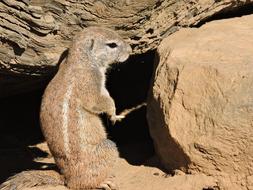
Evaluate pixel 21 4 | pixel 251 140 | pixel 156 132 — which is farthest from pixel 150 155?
pixel 21 4

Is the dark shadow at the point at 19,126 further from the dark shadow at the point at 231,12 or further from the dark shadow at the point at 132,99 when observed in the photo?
the dark shadow at the point at 231,12

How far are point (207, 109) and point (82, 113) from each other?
143 cm

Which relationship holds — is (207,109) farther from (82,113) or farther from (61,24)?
(61,24)

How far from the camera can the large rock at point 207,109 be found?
15.7 ft

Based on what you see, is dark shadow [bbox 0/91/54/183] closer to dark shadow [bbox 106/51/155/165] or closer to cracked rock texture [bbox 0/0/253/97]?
dark shadow [bbox 106/51/155/165]

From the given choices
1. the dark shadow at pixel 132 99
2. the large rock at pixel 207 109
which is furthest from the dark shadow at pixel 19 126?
the large rock at pixel 207 109

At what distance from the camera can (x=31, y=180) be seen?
5.55m

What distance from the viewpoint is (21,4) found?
5465mm

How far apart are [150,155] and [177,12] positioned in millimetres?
1708

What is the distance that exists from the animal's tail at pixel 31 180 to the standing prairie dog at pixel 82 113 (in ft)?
0.14

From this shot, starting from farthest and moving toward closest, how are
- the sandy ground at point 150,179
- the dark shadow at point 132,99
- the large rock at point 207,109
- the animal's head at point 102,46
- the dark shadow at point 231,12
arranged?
the dark shadow at point 132,99 → the dark shadow at point 231,12 → the animal's head at point 102,46 → the sandy ground at point 150,179 → the large rock at point 207,109

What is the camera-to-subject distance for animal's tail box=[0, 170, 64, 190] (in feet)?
18.1

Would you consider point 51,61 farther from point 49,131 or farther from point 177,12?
point 177,12

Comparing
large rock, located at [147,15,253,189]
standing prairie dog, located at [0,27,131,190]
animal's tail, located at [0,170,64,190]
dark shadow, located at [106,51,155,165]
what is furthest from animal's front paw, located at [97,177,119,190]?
dark shadow, located at [106,51,155,165]
